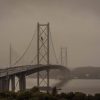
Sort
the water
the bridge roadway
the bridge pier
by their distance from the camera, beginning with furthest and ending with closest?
1. the water
2. the bridge roadway
3. the bridge pier

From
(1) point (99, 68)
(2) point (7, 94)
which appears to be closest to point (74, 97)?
(2) point (7, 94)

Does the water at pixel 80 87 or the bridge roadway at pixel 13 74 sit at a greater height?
the bridge roadway at pixel 13 74

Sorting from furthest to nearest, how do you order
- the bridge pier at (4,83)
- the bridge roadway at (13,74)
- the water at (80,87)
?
the water at (80,87), the bridge roadway at (13,74), the bridge pier at (4,83)

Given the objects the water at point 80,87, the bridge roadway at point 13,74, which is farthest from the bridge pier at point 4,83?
the water at point 80,87

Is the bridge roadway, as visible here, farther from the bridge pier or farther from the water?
the water

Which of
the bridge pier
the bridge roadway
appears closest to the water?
the bridge roadway

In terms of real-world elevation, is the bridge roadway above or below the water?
above

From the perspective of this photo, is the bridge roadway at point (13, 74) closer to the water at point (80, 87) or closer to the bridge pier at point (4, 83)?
the bridge pier at point (4, 83)

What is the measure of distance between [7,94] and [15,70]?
15.7 metres

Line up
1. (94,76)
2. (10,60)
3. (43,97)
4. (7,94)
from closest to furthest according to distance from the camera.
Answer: (43,97) < (7,94) < (10,60) < (94,76)

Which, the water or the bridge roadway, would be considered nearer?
the bridge roadway

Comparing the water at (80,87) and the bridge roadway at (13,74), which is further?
the water at (80,87)

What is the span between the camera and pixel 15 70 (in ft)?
121

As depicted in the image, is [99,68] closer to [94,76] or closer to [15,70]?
[94,76]
